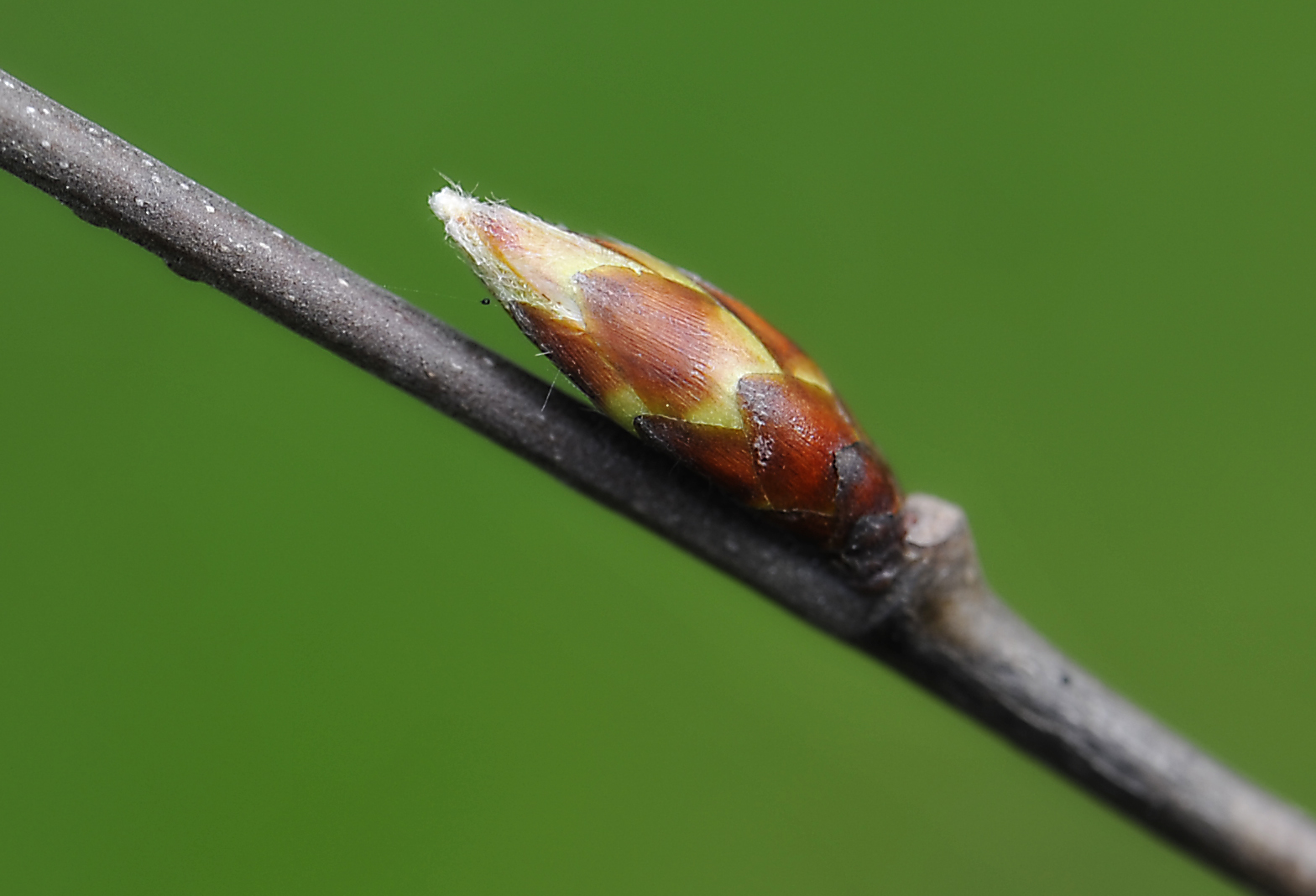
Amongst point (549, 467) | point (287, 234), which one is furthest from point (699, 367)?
point (287, 234)

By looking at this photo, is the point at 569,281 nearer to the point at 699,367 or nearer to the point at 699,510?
the point at 699,367

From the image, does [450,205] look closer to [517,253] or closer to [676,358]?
[517,253]

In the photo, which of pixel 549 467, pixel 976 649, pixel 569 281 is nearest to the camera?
pixel 569 281

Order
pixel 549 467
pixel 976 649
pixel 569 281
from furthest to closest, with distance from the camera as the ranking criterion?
pixel 976 649 < pixel 549 467 < pixel 569 281

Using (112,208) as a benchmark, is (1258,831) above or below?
above

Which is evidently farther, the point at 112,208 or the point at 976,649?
the point at 976,649

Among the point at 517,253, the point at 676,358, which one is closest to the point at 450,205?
the point at 517,253

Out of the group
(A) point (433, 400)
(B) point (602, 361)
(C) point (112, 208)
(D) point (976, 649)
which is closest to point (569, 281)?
(B) point (602, 361)
